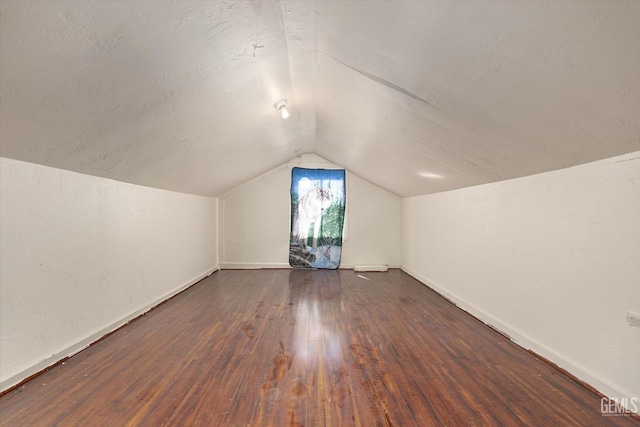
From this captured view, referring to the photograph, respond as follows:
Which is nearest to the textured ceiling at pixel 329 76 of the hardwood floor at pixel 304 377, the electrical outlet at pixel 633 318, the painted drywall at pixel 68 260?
the painted drywall at pixel 68 260

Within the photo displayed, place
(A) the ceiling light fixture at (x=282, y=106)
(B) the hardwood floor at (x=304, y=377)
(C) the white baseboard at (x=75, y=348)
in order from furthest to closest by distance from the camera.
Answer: (A) the ceiling light fixture at (x=282, y=106) → (C) the white baseboard at (x=75, y=348) → (B) the hardwood floor at (x=304, y=377)

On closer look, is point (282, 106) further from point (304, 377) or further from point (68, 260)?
→ point (304, 377)

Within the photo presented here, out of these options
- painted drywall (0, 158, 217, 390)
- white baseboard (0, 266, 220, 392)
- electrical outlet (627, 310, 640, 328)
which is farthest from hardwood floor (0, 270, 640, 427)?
electrical outlet (627, 310, 640, 328)

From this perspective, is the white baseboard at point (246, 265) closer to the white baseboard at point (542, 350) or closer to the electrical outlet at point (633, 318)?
the white baseboard at point (542, 350)

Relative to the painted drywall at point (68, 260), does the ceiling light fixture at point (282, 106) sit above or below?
above

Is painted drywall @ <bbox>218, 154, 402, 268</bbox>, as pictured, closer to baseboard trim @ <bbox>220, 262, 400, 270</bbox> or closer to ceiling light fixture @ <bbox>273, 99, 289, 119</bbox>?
baseboard trim @ <bbox>220, 262, 400, 270</bbox>

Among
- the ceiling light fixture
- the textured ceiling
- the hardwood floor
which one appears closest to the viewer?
the textured ceiling

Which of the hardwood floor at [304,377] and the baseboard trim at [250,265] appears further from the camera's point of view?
the baseboard trim at [250,265]

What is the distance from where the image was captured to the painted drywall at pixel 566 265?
1872 mm

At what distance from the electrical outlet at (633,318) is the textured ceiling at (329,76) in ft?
3.11

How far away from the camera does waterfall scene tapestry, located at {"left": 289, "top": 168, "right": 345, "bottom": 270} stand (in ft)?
21.1

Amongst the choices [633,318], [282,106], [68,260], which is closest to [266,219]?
[282,106]

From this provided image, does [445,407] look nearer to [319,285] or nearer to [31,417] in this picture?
[31,417]

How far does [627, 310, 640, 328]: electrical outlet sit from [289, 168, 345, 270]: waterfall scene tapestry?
15.8ft
